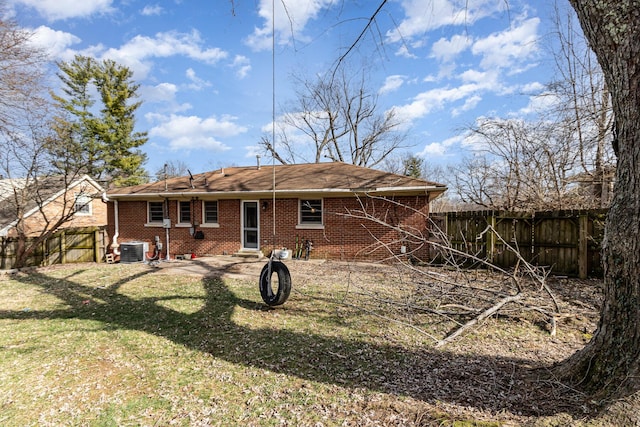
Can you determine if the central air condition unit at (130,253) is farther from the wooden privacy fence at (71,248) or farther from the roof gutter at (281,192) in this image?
the roof gutter at (281,192)

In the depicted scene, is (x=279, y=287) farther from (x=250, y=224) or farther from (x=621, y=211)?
(x=250, y=224)

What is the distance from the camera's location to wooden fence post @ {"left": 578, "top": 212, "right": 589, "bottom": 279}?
7.42 m

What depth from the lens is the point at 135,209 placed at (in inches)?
545

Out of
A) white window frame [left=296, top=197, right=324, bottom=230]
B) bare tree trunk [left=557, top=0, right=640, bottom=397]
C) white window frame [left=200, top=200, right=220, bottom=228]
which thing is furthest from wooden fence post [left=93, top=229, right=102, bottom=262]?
bare tree trunk [left=557, top=0, right=640, bottom=397]

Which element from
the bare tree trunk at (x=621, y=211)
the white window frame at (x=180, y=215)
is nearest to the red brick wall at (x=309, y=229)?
the white window frame at (x=180, y=215)

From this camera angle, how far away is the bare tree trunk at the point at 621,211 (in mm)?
2098

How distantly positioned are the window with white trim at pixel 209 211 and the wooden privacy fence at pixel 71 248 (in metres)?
4.35

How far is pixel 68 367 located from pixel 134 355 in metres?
0.68

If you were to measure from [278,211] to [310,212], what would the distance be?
129cm

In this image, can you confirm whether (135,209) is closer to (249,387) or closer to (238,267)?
(238,267)

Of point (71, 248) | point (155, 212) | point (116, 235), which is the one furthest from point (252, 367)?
point (116, 235)

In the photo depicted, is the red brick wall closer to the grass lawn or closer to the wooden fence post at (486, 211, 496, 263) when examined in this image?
the wooden fence post at (486, 211, 496, 263)

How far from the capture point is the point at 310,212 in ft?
38.5

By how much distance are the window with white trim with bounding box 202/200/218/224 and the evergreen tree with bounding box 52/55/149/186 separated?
1711 cm
